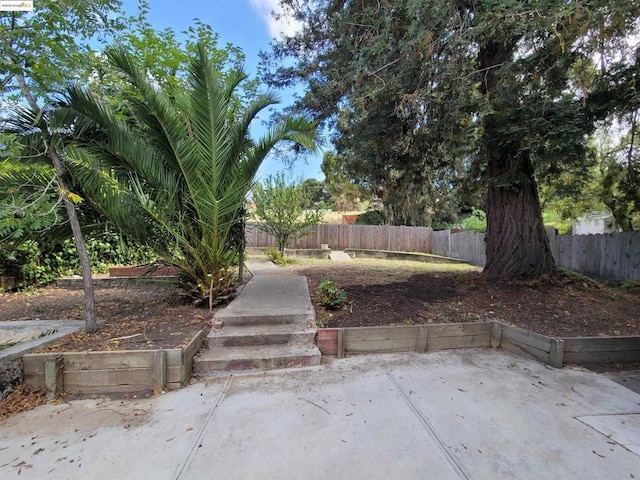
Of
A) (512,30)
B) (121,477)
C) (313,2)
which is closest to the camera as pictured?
(121,477)

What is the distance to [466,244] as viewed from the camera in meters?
12.8

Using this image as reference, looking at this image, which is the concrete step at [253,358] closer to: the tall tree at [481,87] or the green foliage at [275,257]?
the tall tree at [481,87]

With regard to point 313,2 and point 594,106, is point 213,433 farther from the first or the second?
point 313,2

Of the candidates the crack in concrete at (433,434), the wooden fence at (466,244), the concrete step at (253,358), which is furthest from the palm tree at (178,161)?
the crack in concrete at (433,434)

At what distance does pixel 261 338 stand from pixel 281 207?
7946 millimetres

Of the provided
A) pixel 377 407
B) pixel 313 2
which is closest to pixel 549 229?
pixel 313 2

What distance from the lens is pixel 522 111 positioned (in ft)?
14.3

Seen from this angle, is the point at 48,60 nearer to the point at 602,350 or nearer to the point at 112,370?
the point at 112,370

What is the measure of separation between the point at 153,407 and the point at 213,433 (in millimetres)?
727

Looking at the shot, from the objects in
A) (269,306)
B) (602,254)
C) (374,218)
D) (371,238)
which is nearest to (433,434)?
(269,306)

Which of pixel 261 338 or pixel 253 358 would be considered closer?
pixel 253 358

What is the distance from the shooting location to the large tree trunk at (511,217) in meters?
5.27

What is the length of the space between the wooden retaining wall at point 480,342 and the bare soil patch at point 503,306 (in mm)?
292

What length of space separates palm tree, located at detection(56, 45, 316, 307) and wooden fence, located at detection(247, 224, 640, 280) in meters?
1.50
